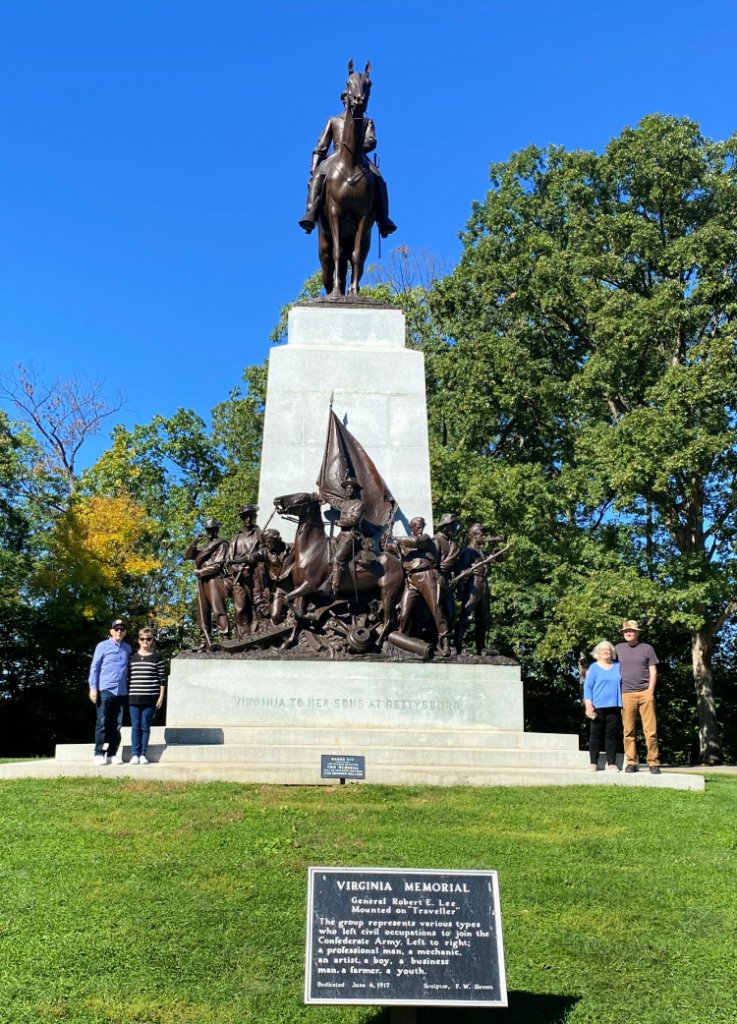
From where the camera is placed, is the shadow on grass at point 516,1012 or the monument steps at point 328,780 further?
the monument steps at point 328,780

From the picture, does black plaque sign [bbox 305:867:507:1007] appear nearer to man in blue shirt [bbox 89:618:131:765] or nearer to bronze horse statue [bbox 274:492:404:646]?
man in blue shirt [bbox 89:618:131:765]

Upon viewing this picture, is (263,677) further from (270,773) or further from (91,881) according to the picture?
(91,881)

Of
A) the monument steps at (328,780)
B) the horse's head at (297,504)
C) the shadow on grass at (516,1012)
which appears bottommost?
the shadow on grass at (516,1012)

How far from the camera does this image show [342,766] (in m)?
9.34

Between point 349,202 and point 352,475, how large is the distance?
17.2 feet

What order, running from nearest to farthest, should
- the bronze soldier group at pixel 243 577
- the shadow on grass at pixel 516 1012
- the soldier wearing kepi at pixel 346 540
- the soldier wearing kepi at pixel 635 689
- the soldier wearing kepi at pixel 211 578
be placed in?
the shadow on grass at pixel 516 1012 → the soldier wearing kepi at pixel 635 689 → the soldier wearing kepi at pixel 346 540 → the bronze soldier group at pixel 243 577 → the soldier wearing kepi at pixel 211 578

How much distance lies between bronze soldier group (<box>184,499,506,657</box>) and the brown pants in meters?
2.68

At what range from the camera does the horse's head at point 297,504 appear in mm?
13195

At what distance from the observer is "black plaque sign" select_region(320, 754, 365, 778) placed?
9297 mm

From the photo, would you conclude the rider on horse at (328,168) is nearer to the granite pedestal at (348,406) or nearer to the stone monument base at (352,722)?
the granite pedestal at (348,406)

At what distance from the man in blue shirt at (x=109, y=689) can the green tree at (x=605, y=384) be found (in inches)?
530

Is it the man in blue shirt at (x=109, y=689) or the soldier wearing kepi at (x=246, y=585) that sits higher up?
the soldier wearing kepi at (x=246, y=585)

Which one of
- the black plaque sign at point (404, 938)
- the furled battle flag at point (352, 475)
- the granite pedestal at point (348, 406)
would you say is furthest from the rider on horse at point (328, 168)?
the black plaque sign at point (404, 938)

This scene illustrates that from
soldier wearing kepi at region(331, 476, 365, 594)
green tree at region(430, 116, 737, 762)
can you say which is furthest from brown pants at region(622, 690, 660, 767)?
green tree at region(430, 116, 737, 762)
